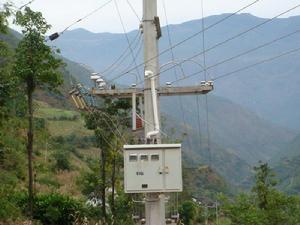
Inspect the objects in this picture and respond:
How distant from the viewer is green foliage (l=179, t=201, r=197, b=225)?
138ft

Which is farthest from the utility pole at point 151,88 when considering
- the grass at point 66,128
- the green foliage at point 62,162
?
the grass at point 66,128

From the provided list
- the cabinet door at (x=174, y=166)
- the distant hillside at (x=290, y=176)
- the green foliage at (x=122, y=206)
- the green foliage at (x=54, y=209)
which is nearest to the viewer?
the cabinet door at (x=174, y=166)

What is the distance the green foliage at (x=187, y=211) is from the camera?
4194 centimetres

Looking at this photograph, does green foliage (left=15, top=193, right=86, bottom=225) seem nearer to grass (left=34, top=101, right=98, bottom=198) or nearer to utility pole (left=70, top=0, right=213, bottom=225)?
utility pole (left=70, top=0, right=213, bottom=225)

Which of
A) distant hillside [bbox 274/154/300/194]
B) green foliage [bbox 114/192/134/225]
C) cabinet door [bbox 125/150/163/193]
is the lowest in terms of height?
distant hillside [bbox 274/154/300/194]

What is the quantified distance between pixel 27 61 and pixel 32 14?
4.18 ft

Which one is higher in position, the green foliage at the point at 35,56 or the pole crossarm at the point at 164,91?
the green foliage at the point at 35,56

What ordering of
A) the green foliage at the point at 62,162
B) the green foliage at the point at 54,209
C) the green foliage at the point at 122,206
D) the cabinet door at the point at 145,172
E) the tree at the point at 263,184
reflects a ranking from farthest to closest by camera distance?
the green foliage at the point at 62,162
the tree at the point at 263,184
the green foliage at the point at 122,206
the green foliage at the point at 54,209
the cabinet door at the point at 145,172

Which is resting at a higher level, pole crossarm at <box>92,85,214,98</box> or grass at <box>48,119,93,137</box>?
grass at <box>48,119,93,137</box>

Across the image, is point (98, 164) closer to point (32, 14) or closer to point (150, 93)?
point (32, 14)

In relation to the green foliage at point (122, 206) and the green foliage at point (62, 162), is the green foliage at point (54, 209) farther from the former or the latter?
the green foliage at point (62, 162)

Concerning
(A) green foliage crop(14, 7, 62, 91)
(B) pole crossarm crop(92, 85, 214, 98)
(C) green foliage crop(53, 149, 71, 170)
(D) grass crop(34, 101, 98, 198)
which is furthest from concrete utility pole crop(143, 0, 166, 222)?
(C) green foliage crop(53, 149, 71, 170)

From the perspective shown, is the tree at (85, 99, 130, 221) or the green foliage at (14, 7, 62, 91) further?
the tree at (85, 99, 130, 221)

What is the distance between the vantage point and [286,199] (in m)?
29.8
